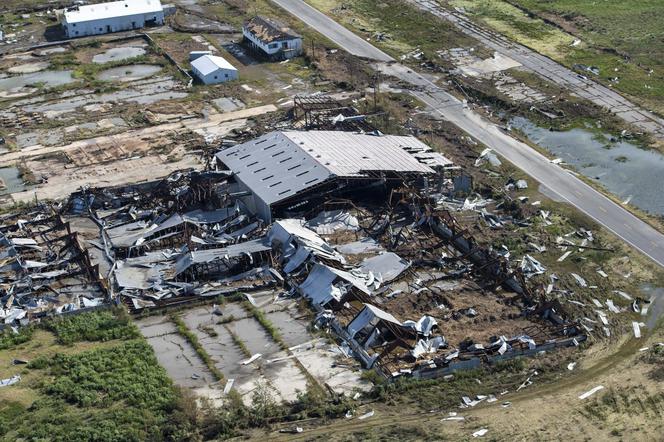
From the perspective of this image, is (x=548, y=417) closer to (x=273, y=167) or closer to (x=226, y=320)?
(x=226, y=320)

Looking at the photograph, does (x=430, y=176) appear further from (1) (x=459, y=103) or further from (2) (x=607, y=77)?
(2) (x=607, y=77)

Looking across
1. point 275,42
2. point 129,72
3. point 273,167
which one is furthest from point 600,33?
point 273,167

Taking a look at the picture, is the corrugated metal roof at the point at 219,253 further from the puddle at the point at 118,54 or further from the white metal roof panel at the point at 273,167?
the puddle at the point at 118,54

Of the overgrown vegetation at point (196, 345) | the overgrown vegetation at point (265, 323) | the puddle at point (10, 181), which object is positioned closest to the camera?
the overgrown vegetation at point (196, 345)

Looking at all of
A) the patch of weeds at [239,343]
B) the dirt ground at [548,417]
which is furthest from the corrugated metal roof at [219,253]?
the dirt ground at [548,417]

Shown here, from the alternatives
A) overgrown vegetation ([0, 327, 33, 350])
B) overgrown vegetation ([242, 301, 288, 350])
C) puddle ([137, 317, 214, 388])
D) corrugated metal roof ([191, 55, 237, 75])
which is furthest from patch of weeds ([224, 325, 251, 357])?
corrugated metal roof ([191, 55, 237, 75])

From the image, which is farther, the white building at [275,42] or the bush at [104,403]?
the white building at [275,42]

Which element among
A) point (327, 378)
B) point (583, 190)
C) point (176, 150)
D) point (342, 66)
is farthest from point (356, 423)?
point (342, 66)
